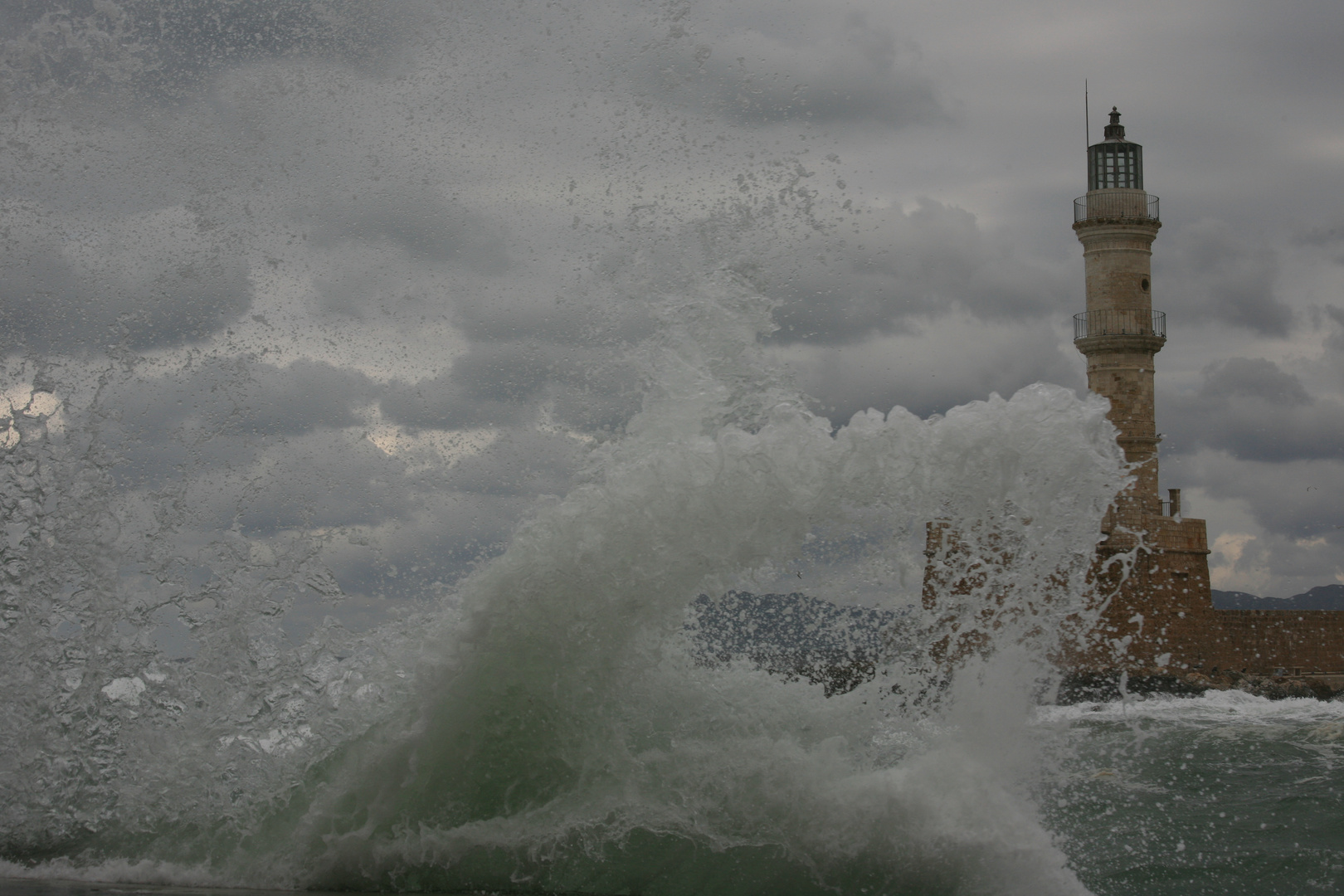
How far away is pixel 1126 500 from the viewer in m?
24.4

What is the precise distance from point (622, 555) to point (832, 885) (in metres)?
1.68

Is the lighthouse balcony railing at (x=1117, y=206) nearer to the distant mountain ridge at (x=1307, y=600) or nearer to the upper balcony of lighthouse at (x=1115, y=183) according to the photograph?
the upper balcony of lighthouse at (x=1115, y=183)

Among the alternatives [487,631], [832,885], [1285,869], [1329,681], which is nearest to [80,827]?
[487,631]

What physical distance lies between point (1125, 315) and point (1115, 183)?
137 inches

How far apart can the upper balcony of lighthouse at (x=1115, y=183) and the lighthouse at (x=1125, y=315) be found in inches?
0.7

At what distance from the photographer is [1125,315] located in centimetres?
2538

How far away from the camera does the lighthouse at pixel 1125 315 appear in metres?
24.8

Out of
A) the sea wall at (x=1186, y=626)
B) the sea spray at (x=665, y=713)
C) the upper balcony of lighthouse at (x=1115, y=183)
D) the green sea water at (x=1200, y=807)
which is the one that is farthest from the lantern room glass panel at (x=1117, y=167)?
the sea spray at (x=665, y=713)

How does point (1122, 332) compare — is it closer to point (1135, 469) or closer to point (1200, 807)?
point (1135, 469)

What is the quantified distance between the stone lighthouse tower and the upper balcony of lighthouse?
19mm

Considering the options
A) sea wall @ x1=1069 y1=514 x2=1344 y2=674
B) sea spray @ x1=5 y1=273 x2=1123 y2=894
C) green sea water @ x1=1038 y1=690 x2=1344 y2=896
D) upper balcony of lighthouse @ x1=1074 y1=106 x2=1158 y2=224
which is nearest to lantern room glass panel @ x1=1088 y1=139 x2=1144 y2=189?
upper balcony of lighthouse @ x1=1074 y1=106 x2=1158 y2=224

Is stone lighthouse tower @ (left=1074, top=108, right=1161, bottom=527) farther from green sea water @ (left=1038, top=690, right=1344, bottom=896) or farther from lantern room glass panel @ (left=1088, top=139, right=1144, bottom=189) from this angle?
green sea water @ (left=1038, top=690, right=1344, bottom=896)

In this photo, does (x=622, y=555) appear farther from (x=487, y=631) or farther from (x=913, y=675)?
(x=913, y=675)

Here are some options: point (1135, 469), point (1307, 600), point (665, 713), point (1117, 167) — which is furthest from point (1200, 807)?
point (1307, 600)
